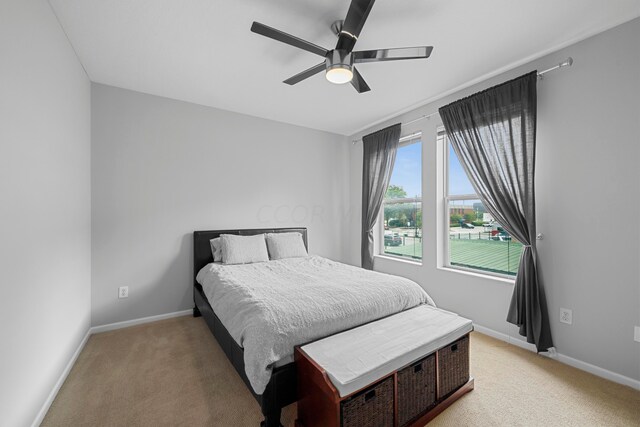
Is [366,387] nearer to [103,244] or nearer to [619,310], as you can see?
[619,310]

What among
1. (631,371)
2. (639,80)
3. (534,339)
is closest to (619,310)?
(631,371)

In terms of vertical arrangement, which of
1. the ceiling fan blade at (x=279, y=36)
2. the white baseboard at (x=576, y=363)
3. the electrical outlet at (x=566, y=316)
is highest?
the ceiling fan blade at (x=279, y=36)

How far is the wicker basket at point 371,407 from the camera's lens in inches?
48.5

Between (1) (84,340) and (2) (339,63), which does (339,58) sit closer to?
(2) (339,63)

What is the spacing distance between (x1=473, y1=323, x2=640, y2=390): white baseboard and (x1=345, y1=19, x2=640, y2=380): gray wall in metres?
0.03

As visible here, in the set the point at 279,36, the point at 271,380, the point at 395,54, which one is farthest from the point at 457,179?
the point at 271,380

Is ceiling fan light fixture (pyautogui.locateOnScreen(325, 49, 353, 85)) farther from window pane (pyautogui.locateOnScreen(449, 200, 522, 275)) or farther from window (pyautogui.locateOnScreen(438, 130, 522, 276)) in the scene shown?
window pane (pyautogui.locateOnScreen(449, 200, 522, 275))

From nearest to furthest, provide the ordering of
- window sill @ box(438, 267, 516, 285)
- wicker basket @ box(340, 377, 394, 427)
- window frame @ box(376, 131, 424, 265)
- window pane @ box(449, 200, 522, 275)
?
wicker basket @ box(340, 377, 394, 427) < window sill @ box(438, 267, 516, 285) < window pane @ box(449, 200, 522, 275) < window frame @ box(376, 131, 424, 265)

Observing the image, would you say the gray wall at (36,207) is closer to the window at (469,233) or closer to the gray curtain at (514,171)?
the gray curtain at (514,171)

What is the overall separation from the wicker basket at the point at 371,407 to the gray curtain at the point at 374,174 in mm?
2645

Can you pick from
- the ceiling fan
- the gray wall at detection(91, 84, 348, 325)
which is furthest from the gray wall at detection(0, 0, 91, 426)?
the ceiling fan

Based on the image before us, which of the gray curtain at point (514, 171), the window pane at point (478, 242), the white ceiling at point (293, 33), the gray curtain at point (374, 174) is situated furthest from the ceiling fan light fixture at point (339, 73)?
the window pane at point (478, 242)

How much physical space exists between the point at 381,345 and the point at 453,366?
58cm

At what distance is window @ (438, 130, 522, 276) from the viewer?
268 cm
